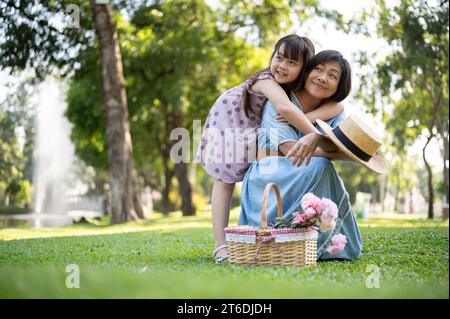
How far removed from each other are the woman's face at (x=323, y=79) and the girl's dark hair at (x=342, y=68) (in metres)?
→ 0.03

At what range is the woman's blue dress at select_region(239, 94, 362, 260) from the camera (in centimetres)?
422

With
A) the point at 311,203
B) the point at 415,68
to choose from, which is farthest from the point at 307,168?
the point at 415,68

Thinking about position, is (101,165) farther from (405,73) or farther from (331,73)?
(331,73)

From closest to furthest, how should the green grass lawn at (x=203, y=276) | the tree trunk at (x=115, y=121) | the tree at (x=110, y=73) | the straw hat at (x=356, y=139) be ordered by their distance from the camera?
the green grass lawn at (x=203, y=276)
the straw hat at (x=356, y=139)
the tree at (x=110, y=73)
the tree trunk at (x=115, y=121)

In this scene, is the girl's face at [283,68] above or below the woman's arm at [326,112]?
above

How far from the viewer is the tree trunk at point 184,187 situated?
2022 cm

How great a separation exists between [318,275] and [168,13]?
1582 cm

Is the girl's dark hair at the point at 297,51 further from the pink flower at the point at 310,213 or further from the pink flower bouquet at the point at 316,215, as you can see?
the pink flower at the point at 310,213

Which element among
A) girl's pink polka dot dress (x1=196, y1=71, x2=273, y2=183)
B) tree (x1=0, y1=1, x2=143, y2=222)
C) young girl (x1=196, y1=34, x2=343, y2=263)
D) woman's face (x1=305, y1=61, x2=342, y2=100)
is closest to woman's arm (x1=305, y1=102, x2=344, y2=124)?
young girl (x1=196, y1=34, x2=343, y2=263)

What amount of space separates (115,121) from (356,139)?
31.0 ft

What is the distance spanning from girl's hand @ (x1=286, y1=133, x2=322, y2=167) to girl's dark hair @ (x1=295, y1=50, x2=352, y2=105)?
0.66m

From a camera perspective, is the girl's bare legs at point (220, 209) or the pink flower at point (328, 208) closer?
the pink flower at point (328, 208)

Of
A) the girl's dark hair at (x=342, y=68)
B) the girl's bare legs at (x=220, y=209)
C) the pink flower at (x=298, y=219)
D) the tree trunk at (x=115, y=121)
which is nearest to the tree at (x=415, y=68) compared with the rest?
the girl's dark hair at (x=342, y=68)
